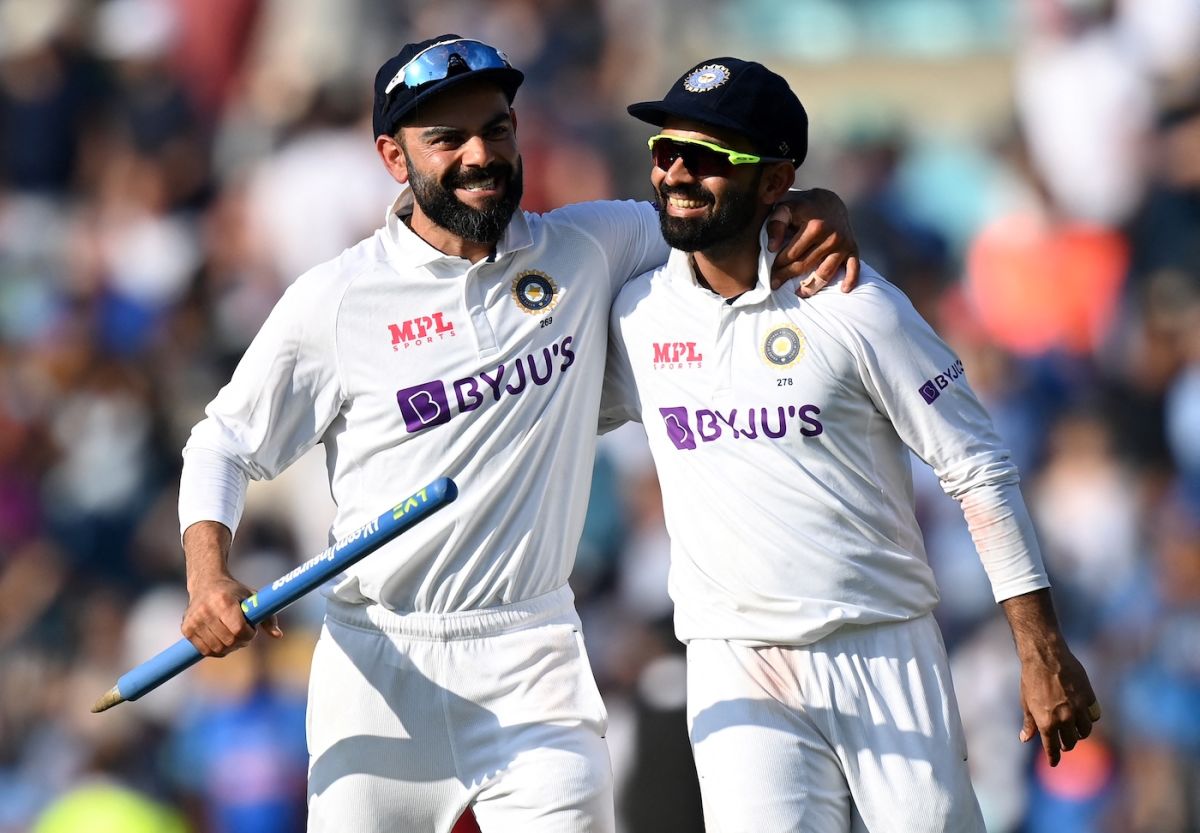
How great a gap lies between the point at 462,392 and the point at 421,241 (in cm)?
41

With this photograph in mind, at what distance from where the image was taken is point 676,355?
416 centimetres

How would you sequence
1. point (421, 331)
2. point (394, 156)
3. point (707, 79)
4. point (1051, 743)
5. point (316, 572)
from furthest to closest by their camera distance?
point (394, 156)
point (421, 331)
point (707, 79)
point (1051, 743)
point (316, 572)

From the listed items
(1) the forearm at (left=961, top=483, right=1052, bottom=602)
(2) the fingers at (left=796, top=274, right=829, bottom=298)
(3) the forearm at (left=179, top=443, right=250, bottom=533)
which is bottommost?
(1) the forearm at (left=961, top=483, right=1052, bottom=602)

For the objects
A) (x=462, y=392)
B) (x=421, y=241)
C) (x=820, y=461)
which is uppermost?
(x=421, y=241)

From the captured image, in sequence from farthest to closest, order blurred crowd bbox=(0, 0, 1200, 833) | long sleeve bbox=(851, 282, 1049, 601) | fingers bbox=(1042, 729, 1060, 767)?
blurred crowd bbox=(0, 0, 1200, 833) → long sleeve bbox=(851, 282, 1049, 601) → fingers bbox=(1042, 729, 1060, 767)

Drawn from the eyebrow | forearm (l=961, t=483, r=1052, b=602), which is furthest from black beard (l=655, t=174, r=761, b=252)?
forearm (l=961, t=483, r=1052, b=602)

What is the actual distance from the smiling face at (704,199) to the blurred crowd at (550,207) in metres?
3.24

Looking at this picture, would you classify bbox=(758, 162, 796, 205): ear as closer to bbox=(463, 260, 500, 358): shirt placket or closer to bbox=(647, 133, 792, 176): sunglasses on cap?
bbox=(647, 133, 792, 176): sunglasses on cap

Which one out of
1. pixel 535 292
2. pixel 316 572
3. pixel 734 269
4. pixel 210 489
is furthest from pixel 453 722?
pixel 734 269

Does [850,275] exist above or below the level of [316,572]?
above

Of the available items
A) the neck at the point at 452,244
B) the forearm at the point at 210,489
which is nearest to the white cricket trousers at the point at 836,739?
the neck at the point at 452,244

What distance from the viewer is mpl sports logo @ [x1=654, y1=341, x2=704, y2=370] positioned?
414 cm

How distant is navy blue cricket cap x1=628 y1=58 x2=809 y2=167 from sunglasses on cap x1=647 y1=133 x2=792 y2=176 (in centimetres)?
5

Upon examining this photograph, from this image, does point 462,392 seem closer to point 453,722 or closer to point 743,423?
point 743,423
